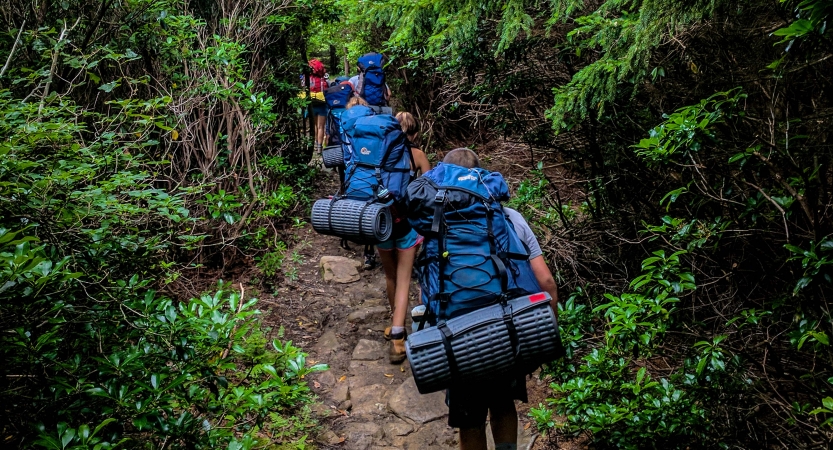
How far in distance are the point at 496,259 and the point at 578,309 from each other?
117cm

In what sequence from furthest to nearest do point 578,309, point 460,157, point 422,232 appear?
point 578,309, point 460,157, point 422,232

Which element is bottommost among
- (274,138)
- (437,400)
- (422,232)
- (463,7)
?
(437,400)

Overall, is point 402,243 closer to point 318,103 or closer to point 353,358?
point 353,358

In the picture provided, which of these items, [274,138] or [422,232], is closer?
[422,232]

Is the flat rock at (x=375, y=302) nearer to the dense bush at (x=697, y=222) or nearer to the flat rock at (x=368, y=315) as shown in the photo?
Answer: the flat rock at (x=368, y=315)

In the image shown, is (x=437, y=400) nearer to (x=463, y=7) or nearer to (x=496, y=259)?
(x=496, y=259)

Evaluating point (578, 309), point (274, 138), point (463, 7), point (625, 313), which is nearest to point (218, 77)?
point (274, 138)

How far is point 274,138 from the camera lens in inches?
329

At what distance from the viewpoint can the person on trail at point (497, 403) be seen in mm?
3158

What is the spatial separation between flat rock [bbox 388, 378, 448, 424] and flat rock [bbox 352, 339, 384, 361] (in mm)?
658

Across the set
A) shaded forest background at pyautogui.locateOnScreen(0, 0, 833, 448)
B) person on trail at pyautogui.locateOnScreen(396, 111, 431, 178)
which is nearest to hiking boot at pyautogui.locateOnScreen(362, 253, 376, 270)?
shaded forest background at pyautogui.locateOnScreen(0, 0, 833, 448)

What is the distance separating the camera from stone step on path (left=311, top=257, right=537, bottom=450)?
13.6 ft

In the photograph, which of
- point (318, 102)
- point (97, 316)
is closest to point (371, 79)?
point (318, 102)

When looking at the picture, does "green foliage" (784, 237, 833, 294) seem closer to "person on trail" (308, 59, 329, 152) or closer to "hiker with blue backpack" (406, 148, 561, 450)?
"hiker with blue backpack" (406, 148, 561, 450)
